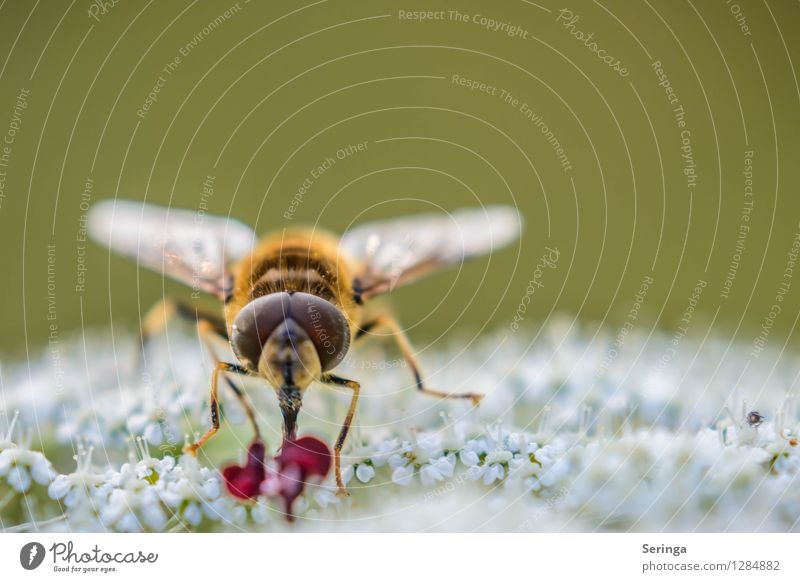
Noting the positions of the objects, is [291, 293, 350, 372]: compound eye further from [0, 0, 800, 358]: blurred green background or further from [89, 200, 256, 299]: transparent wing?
[0, 0, 800, 358]: blurred green background

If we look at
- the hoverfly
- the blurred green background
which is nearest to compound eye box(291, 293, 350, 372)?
the hoverfly

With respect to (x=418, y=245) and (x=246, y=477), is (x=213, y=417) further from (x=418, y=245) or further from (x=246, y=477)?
(x=418, y=245)

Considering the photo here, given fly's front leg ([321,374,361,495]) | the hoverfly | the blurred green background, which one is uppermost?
the blurred green background

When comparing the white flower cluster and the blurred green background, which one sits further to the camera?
the blurred green background

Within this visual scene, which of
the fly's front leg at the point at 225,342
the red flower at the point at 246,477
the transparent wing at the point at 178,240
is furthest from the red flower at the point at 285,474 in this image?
the transparent wing at the point at 178,240

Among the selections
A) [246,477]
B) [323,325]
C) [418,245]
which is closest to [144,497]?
[246,477]

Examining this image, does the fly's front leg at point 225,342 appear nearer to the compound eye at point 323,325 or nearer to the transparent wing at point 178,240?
the transparent wing at point 178,240
